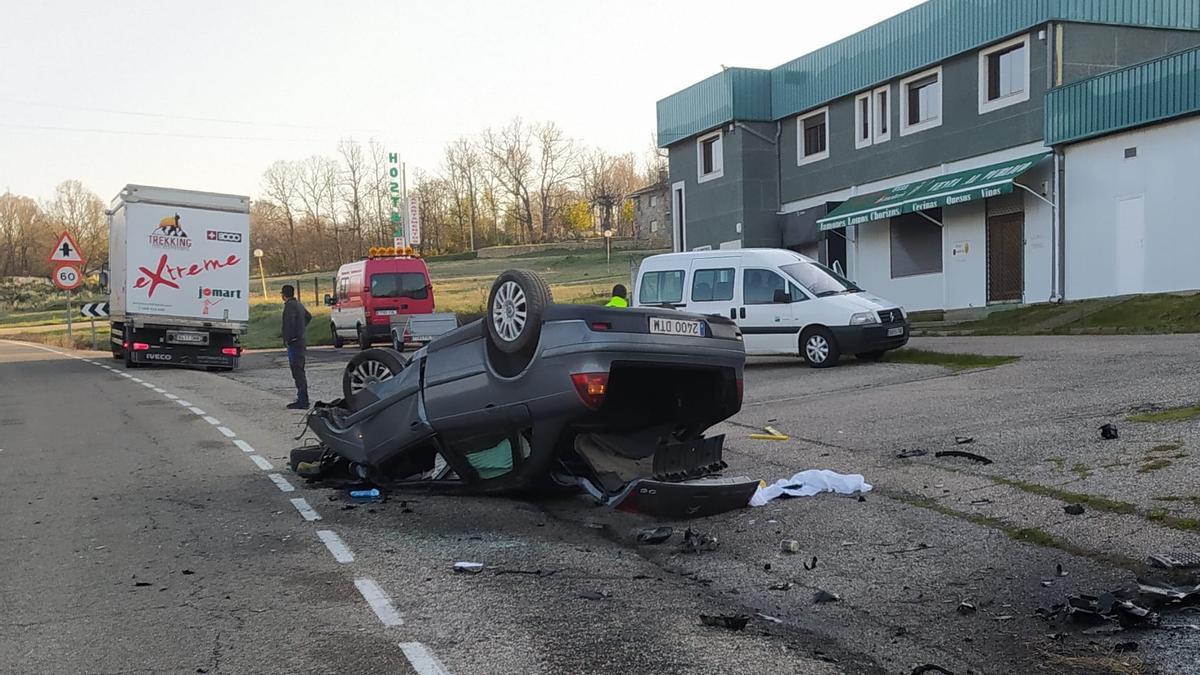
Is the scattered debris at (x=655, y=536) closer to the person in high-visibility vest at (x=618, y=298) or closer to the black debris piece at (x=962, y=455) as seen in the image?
the black debris piece at (x=962, y=455)

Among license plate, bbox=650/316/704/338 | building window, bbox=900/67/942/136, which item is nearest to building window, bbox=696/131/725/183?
building window, bbox=900/67/942/136

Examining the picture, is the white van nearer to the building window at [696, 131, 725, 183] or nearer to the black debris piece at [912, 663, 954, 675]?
the black debris piece at [912, 663, 954, 675]

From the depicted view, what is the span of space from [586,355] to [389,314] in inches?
888

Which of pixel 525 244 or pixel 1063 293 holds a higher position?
pixel 525 244

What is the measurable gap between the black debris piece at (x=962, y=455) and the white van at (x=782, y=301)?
7.27 m

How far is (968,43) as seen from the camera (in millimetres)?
24766

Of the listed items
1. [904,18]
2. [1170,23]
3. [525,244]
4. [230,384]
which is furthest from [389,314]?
[525,244]

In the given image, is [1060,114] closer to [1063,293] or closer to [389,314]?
[1063,293]

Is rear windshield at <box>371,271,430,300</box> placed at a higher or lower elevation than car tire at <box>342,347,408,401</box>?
higher

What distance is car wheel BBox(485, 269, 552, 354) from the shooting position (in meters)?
6.52

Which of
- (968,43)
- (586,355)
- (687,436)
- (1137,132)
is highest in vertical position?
(968,43)

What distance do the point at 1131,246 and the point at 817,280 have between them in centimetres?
900

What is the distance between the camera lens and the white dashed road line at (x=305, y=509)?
287 inches

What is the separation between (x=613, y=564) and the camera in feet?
18.9
